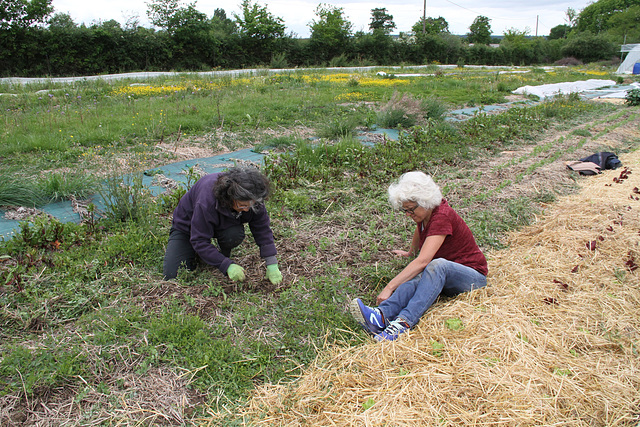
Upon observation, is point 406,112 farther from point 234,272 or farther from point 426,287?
point 234,272

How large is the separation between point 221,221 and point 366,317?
3.88ft

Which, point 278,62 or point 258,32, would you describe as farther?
point 258,32

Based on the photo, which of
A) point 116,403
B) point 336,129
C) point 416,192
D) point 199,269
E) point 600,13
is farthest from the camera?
point 600,13

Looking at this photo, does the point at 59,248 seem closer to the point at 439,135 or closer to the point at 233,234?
the point at 233,234

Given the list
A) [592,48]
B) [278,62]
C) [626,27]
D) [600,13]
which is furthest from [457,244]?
[600,13]

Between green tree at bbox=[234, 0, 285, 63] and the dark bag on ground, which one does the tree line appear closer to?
green tree at bbox=[234, 0, 285, 63]

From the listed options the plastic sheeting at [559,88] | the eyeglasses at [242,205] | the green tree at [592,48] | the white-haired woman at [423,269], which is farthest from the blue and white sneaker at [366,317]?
the green tree at [592,48]

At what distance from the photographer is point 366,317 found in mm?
Answer: 2443

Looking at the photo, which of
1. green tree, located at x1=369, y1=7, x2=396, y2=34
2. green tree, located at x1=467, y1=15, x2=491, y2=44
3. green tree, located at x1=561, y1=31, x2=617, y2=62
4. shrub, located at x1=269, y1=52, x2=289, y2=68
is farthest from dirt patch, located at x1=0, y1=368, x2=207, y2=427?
green tree, located at x1=467, y1=15, x2=491, y2=44

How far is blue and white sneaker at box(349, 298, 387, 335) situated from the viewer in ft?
7.99

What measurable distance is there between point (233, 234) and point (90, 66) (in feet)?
78.7

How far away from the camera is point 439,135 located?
22.9 ft

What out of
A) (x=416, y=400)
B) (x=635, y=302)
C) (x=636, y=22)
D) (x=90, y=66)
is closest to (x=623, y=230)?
(x=635, y=302)

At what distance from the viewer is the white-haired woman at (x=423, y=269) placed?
8.14 feet
